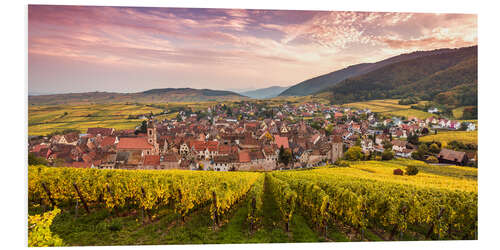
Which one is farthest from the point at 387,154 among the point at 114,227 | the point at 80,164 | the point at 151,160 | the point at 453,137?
the point at 80,164

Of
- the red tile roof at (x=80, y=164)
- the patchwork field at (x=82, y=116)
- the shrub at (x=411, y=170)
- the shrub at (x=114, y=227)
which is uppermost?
the patchwork field at (x=82, y=116)

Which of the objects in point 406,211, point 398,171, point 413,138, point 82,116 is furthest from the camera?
point 82,116

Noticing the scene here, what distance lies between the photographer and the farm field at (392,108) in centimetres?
1129

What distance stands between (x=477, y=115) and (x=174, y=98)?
13.8 metres

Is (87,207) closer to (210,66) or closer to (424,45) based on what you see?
(210,66)

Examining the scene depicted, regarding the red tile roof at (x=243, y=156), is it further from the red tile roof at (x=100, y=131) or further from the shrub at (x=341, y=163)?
the red tile roof at (x=100, y=131)

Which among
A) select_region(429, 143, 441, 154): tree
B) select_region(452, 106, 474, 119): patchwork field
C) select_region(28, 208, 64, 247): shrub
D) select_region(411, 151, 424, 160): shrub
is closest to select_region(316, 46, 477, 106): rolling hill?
select_region(452, 106, 474, 119): patchwork field

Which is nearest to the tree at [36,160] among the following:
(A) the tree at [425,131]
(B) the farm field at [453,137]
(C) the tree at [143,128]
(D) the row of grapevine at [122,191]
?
(D) the row of grapevine at [122,191]

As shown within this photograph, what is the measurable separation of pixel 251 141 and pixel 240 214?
8011mm

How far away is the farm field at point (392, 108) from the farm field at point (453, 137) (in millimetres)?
1151

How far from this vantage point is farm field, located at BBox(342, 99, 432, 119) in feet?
37.0

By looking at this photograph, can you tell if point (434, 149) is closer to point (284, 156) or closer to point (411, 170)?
point (411, 170)

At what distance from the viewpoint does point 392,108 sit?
474 inches

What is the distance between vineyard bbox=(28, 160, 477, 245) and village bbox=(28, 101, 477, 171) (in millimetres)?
2549
